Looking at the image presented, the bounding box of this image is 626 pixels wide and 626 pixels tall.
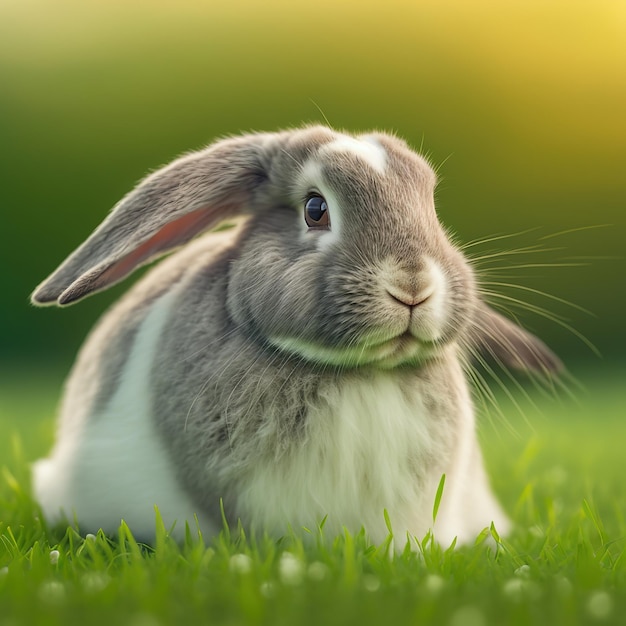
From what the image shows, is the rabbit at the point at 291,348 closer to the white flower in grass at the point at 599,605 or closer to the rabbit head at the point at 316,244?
the rabbit head at the point at 316,244

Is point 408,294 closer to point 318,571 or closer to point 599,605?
point 318,571

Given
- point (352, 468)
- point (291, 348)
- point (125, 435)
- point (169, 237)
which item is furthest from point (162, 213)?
point (352, 468)

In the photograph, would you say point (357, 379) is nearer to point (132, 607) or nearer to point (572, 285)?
point (132, 607)

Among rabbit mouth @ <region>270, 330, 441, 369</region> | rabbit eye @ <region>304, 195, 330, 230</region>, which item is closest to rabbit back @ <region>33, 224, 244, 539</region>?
rabbit eye @ <region>304, 195, 330, 230</region>

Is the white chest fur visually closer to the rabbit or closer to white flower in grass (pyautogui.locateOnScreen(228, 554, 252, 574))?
the rabbit

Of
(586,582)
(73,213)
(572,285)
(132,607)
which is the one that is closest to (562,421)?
(572,285)

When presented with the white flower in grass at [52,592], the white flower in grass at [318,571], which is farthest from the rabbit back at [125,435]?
the white flower in grass at [52,592]
